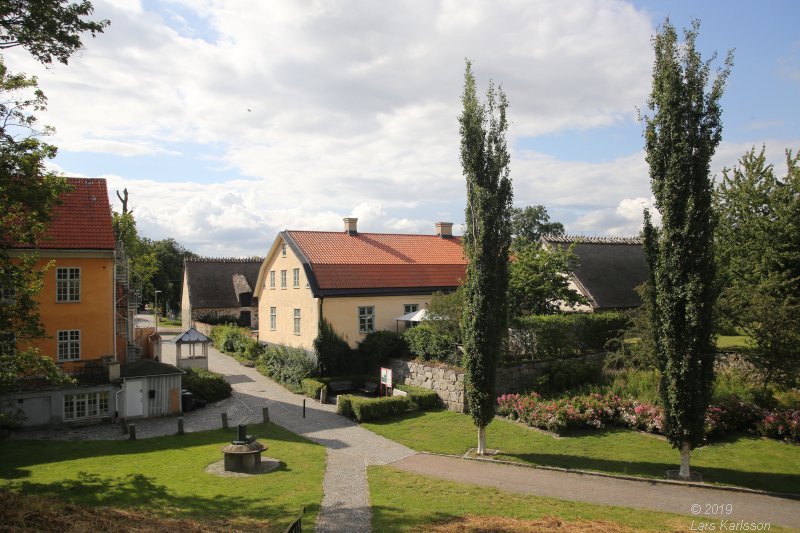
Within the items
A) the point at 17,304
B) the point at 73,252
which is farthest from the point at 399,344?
the point at 17,304

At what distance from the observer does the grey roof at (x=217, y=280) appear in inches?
1848

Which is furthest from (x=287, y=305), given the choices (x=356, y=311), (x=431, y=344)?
(x=431, y=344)

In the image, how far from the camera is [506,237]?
57.1 ft

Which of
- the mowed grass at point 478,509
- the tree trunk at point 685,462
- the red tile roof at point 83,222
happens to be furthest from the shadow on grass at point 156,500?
the red tile roof at point 83,222

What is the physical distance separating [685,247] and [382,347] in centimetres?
1643

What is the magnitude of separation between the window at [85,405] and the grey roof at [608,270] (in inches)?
997

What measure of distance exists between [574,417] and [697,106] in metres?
10.7

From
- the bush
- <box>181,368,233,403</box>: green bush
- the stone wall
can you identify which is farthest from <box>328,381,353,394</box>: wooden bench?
<box>181,368,233,403</box>: green bush

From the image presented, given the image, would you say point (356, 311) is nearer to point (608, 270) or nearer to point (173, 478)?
point (173, 478)

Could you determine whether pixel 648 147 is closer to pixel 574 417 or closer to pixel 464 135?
pixel 464 135

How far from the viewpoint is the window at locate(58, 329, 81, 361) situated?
21.2 meters

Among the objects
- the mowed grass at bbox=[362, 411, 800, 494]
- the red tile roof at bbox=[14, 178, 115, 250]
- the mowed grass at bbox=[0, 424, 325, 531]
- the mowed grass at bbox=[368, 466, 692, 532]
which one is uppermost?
the red tile roof at bbox=[14, 178, 115, 250]

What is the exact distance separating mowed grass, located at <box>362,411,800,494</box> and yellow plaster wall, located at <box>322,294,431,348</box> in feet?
27.6

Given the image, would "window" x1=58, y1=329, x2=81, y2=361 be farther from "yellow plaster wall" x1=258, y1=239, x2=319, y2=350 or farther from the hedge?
the hedge
